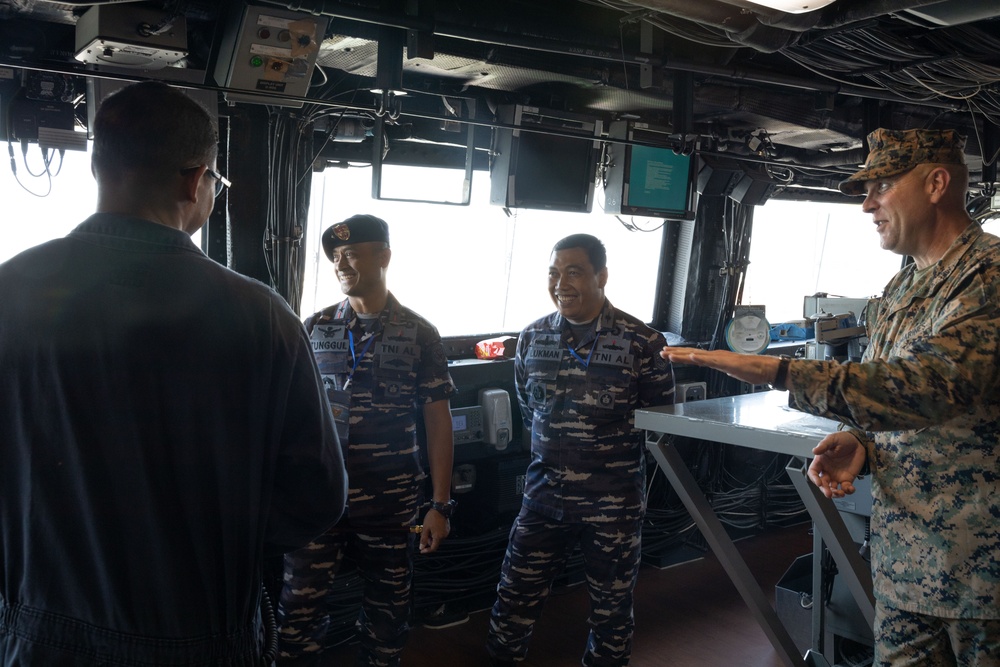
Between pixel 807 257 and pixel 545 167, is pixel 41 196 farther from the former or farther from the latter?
pixel 807 257

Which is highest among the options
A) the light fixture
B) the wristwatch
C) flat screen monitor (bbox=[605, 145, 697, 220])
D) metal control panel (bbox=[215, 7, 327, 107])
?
the light fixture

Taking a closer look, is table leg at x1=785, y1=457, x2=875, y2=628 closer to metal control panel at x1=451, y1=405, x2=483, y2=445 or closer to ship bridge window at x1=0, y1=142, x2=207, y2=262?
metal control panel at x1=451, y1=405, x2=483, y2=445

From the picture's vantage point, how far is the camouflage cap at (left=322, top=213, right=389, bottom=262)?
3.07m

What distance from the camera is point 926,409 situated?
1.83m

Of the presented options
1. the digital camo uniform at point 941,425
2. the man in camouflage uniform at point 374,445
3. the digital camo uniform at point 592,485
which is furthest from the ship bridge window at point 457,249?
the digital camo uniform at point 941,425

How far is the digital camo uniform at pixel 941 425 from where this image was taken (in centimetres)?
183

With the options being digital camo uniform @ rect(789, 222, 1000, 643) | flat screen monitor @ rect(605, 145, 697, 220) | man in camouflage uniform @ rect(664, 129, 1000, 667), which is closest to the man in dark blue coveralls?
man in camouflage uniform @ rect(664, 129, 1000, 667)

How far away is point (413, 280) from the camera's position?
4.41 meters

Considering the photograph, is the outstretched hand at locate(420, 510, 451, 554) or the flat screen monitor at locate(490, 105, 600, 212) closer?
the outstretched hand at locate(420, 510, 451, 554)

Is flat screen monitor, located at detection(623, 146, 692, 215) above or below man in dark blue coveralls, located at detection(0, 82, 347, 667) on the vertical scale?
above

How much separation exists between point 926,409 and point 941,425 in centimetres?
16

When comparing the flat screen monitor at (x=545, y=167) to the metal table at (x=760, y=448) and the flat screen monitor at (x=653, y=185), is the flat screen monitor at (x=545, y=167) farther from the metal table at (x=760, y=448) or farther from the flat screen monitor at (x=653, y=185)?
the metal table at (x=760, y=448)

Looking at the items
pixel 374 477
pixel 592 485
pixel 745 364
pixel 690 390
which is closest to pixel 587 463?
pixel 592 485

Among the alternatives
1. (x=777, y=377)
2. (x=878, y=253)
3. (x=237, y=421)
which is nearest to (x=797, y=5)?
(x=777, y=377)
